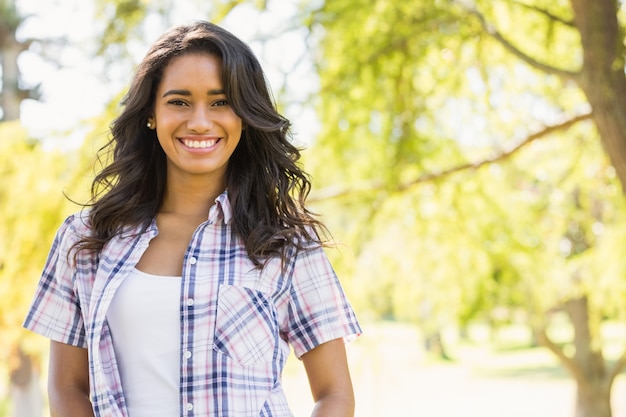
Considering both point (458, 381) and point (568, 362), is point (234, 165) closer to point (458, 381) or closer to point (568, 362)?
point (568, 362)

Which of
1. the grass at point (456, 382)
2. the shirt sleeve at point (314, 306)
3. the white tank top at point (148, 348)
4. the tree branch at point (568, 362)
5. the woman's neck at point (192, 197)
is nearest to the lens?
the white tank top at point (148, 348)

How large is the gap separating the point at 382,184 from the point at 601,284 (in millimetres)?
1748

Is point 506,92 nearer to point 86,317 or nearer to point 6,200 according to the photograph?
point 6,200

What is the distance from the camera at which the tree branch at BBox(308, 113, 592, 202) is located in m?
5.34

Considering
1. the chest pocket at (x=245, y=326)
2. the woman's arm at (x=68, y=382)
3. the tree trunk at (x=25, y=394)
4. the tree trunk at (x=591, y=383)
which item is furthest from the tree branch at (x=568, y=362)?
the woman's arm at (x=68, y=382)

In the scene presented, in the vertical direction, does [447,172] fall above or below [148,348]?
above

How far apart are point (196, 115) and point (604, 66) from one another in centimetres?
313

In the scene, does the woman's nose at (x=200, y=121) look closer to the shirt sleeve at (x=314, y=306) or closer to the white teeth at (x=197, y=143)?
the white teeth at (x=197, y=143)

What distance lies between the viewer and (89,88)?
5035mm

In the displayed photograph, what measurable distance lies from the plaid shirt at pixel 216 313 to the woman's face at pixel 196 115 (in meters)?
0.11

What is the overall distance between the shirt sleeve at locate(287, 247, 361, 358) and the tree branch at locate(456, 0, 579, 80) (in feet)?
10.3

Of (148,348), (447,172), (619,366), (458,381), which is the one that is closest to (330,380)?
(148,348)

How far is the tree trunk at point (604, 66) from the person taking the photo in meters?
4.35

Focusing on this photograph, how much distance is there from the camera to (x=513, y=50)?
4.82 metres
